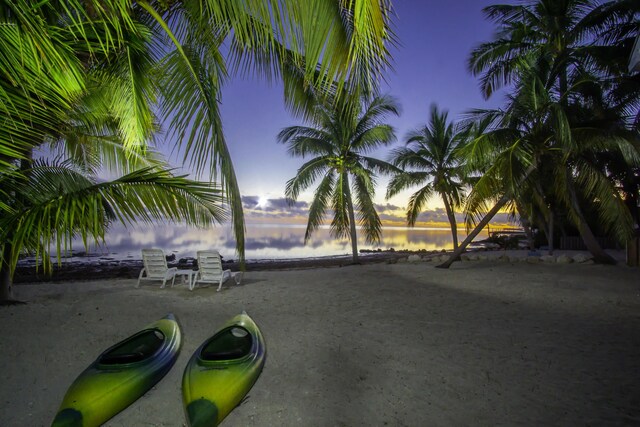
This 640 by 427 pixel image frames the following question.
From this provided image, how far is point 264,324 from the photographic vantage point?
4566 mm

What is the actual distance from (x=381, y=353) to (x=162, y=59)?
4.63 meters

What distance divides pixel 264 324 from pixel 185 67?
11.8 feet

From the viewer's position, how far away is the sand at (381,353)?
105 inches

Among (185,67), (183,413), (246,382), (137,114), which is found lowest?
(183,413)

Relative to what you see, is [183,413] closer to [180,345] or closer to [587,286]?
[180,345]

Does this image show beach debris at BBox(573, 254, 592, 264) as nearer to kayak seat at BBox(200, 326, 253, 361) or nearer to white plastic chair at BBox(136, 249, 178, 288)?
kayak seat at BBox(200, 326, 253, 361)

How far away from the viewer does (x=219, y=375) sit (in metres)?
2.78

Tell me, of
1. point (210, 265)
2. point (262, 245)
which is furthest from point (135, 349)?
point (262, 245)

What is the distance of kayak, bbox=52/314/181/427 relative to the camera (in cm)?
248

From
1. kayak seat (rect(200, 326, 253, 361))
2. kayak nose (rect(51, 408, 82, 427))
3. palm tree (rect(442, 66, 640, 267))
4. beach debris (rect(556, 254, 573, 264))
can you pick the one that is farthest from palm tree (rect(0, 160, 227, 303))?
beach debris (rect(556, 254, 573, 264))

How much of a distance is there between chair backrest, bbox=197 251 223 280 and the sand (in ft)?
3.07

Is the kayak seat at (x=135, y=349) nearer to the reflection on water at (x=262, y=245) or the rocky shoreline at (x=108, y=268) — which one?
the rocky shoreline at (x=108, y=268)

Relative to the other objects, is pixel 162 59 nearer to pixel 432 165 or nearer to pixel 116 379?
pixel 116 379

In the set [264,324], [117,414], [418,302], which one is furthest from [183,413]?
[418,302]
